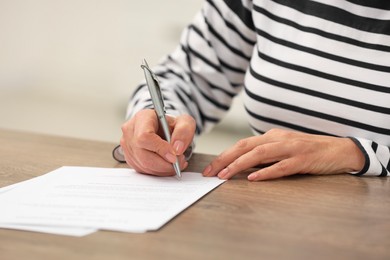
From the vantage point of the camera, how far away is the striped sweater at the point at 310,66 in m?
1.02

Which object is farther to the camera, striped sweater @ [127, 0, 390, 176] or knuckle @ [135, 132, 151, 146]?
striped sweater @ [127, 0, 390, 176]

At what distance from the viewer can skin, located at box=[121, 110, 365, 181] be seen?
0.87m

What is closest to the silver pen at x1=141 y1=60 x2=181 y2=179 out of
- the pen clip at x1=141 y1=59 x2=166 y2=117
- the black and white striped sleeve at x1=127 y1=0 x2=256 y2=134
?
the pen clip at x1=141 y1=59 x2=166 y2=117

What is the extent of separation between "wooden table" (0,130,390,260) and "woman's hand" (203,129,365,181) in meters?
0.02

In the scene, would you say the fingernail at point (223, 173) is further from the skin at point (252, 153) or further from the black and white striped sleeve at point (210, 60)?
the black and white striped sleeve at point (210, 60)

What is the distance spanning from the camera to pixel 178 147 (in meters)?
Answer: 0.90

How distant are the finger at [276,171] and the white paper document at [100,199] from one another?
0.18 feet

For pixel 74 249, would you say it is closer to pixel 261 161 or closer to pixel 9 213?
pixel 9 213

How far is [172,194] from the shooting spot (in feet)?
2.54

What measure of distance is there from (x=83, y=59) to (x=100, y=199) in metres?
1.62

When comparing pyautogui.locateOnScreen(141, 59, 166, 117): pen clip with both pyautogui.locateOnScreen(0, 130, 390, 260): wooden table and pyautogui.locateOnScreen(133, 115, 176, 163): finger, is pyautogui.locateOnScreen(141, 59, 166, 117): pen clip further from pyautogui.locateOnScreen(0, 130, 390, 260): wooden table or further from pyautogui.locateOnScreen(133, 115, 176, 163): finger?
pyautogui.locateOnScreen(0, 130, 390, 260): wooden table

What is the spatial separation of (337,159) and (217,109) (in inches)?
19.4

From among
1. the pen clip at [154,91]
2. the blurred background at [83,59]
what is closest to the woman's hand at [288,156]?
the pen clip at [154,91]

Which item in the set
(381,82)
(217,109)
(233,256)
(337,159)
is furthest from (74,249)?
(217,109)
